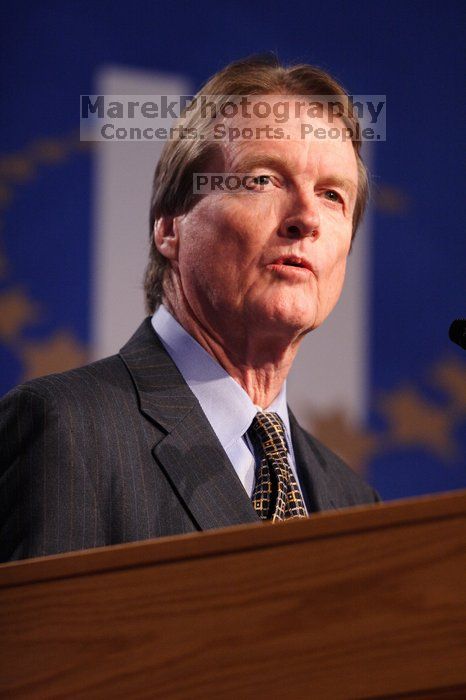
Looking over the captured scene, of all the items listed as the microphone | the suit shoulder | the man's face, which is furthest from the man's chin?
the microphone

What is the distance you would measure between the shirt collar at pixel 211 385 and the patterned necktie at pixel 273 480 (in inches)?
1.2

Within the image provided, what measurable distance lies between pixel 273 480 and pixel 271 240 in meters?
0.38

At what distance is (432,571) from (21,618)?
1.18 ft

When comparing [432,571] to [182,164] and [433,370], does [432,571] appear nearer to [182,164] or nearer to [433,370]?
[182,164]

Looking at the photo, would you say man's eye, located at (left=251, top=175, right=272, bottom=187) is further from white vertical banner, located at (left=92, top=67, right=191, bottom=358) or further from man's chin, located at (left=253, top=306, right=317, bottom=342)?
white vertical banner, located at (left=92, top=67, right=191, bottom=358)

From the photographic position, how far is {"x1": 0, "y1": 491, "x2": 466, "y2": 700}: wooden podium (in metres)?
0.81

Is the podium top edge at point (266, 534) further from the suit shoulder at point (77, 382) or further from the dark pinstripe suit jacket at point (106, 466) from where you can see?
the suit shoulder at point (77, 382)

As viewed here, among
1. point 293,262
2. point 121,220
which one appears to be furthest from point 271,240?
point 121,220

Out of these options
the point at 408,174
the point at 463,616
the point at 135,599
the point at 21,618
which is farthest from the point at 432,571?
the point at 408,174

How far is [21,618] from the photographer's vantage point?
89cm

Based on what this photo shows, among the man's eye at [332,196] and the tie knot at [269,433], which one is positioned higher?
the man's eye at [332,196]

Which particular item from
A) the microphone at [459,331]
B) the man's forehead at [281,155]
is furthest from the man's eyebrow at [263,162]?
the microphone at [459,331]

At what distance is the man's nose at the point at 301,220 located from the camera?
158 centimetres

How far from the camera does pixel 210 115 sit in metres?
1.70
